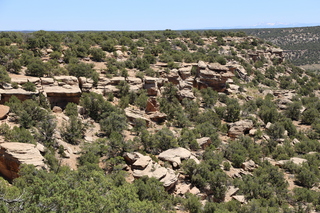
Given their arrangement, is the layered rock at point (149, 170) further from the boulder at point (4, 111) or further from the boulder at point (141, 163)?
the boulder at point (4, 111)

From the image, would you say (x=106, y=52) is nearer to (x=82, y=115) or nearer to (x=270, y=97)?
(x=82, y=115)

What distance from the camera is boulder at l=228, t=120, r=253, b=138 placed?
2895cm

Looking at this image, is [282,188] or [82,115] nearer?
[282,188]

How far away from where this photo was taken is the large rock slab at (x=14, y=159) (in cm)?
1445

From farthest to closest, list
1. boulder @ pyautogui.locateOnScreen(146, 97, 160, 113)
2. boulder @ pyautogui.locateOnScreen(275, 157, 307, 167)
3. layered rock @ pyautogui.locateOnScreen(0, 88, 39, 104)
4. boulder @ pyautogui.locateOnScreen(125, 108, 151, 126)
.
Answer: boulder @ pyautogui.locateOnScreen(146, 97, 160, 113) → boulder @ pyautogui.locateOnScreen(125, 108, 151, 126) → boulder @ pyautogui.locateOnScreen(275, 157, 307, 167) → layered rock @ pyautogui.locateOnScreen(0, 88, 39, 104)

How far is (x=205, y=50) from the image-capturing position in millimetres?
61719

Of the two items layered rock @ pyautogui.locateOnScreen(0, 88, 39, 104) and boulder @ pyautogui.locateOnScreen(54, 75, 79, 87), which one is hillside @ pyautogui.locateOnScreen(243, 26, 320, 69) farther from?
layered rock @ pyautogui.locateOnScreen(0, 88, 39, 104)

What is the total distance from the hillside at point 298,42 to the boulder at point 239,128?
84.2 metres

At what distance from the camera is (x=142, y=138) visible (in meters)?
22.2

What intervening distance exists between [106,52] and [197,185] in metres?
32.1

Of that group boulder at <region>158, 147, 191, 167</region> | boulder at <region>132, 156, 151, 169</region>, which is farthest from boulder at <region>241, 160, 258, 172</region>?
boulder at <region>132, 156, 151, 169</region>

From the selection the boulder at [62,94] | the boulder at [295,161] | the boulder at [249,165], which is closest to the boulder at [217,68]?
the boulder at [295,161]

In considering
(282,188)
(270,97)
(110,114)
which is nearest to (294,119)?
(270,97)

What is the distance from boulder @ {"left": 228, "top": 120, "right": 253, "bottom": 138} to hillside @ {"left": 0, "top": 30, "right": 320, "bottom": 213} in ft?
0.42
